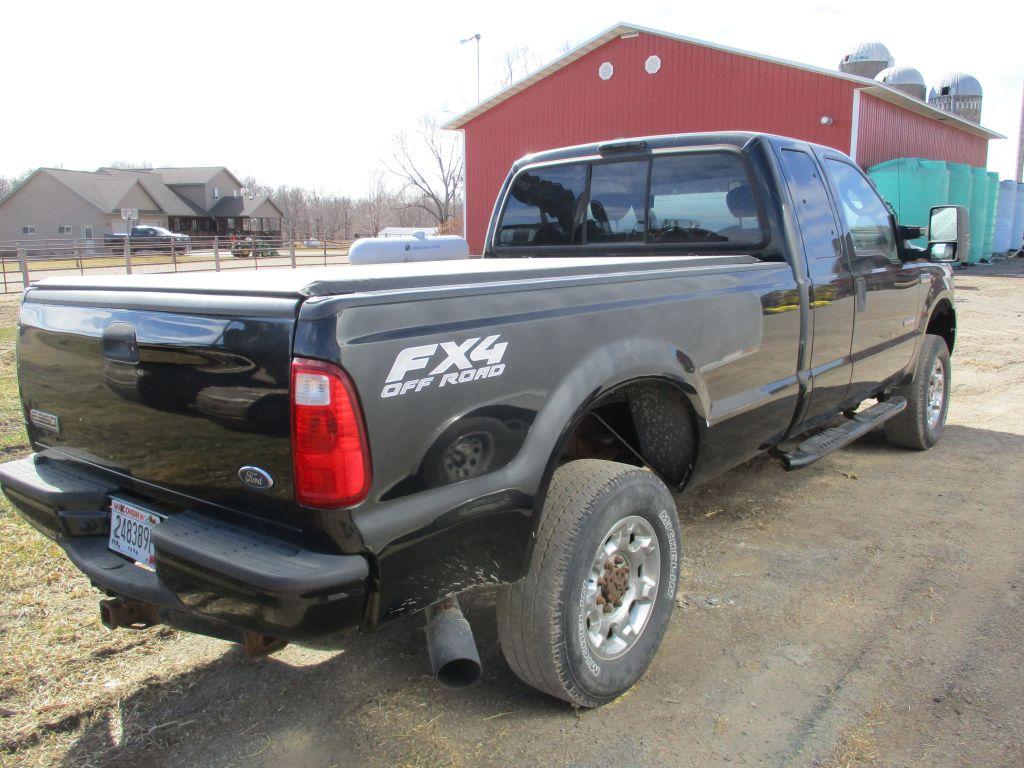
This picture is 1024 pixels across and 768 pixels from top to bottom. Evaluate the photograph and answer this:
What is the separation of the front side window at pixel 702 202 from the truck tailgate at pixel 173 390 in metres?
2.66

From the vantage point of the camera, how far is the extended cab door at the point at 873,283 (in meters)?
4.43

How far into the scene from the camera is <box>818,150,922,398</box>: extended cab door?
174 inches

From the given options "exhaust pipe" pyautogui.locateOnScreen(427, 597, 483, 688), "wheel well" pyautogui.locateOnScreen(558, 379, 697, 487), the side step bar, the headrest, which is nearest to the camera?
"exhaust pipe" pyautogui.locateOnScreen(427, 597, 483, 688)

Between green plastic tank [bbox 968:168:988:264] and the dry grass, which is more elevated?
green plastic tank [bbox 968:168:988:264]

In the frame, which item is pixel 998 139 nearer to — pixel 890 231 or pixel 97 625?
pixel 890 231

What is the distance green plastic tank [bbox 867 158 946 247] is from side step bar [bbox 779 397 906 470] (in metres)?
15.9

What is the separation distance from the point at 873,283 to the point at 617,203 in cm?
154

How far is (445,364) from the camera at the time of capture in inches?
84.0

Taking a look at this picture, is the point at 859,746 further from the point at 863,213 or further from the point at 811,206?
the point at 863,213

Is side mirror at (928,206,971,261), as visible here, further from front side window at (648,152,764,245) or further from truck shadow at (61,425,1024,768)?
truck shadow at (61,425,1024,768)

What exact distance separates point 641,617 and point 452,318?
4.53 feet

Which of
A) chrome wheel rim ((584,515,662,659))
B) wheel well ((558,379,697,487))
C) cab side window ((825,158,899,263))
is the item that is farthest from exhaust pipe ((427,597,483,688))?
cab side window ((825,158,899,263))

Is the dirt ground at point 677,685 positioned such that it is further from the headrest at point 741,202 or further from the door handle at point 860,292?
the headrest at point 741,202

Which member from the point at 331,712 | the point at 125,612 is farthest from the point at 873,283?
the point at 125,612
